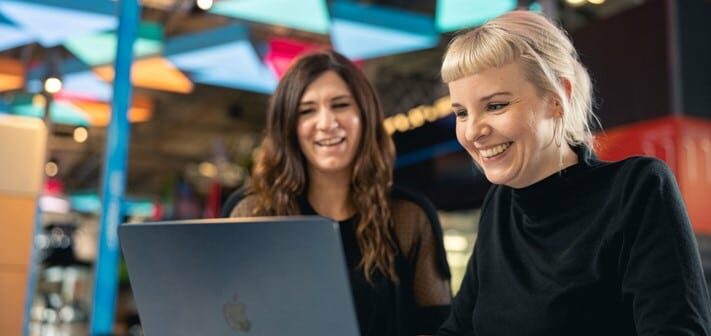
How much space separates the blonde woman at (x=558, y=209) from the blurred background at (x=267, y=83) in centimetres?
28

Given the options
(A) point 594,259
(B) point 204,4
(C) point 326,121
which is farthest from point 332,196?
(B) point 204,4

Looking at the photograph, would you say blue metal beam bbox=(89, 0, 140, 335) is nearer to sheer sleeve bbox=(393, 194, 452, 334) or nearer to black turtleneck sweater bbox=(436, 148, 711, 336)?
sheer sleeve bbox=(393, 194, 452, 334)

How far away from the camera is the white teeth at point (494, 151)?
1.24 m

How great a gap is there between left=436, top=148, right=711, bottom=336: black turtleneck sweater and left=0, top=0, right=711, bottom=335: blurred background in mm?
292

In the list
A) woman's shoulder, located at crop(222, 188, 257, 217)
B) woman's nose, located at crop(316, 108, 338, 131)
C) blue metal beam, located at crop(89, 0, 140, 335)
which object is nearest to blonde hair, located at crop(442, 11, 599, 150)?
woman's nose, located at crop(316, 108, 338, 131)

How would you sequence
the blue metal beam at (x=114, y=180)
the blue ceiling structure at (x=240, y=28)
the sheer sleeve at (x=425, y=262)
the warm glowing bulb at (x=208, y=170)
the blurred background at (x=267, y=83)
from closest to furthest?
the sheer sleeve at (x=425, y=262)
the blurred background at (x=267, y=83)
the blue metal beam at (x=114, y=180)
the blue ceiling structure at (x=240, y=28)
the warm glowing bulb at (x=208, y=170)

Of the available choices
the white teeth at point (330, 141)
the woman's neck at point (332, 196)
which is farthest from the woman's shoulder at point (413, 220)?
the white teeth at point (330, 141)

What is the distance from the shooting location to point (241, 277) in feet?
3.33

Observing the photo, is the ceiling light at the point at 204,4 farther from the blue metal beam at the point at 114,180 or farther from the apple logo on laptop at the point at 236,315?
the apple logo on laptop at the point at 236,315

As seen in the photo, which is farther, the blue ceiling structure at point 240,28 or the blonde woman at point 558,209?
the blue ceiling structure at point 240,28

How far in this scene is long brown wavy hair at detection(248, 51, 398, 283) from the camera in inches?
78.1

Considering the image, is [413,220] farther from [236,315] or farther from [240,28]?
[240,28]

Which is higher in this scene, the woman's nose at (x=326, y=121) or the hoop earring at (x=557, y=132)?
the woman's nose at (x=326, y=121)

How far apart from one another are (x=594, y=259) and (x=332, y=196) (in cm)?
102
